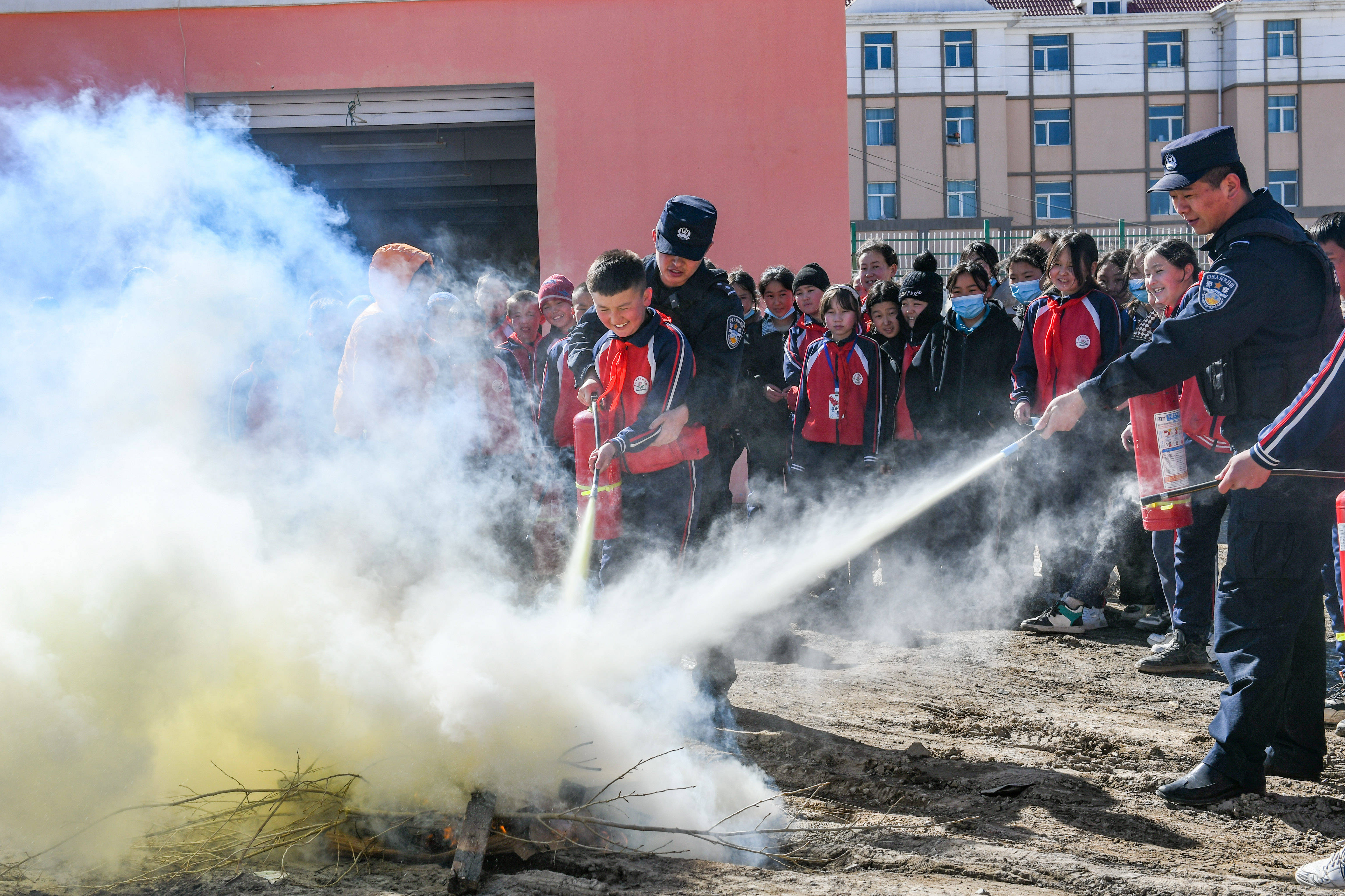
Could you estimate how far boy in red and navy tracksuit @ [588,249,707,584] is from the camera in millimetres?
4336

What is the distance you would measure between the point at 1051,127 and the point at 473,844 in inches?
1562

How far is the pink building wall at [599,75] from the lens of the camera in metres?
10.4

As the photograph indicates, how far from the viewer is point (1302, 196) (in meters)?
37.2

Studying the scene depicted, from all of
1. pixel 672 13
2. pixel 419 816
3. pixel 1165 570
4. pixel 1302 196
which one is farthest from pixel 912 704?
pixel 1302 196

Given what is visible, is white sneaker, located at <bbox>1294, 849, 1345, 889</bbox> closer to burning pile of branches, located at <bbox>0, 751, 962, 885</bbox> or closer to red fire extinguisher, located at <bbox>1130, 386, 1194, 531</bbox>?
burning pile of branches, located at <bbox>0, 751, 962, 885</bbox>

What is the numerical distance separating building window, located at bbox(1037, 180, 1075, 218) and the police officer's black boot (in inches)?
1462

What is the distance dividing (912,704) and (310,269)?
4987 mm

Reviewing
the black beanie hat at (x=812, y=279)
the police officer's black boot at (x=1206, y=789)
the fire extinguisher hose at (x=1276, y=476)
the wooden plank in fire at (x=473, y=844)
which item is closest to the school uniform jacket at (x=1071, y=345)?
the black beanie hat at (x=812, y=279)

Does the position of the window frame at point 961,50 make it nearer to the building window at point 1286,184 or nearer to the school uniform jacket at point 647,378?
the building window at point 1286,184

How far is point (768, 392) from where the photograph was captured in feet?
23.9

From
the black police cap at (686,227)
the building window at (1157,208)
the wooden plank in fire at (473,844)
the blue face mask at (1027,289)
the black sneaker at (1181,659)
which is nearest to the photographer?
the wooden plank in fire at (473,844)

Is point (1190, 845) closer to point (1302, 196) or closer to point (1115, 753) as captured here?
point (1115, 753)

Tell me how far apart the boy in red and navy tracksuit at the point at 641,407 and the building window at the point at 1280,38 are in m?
41.0

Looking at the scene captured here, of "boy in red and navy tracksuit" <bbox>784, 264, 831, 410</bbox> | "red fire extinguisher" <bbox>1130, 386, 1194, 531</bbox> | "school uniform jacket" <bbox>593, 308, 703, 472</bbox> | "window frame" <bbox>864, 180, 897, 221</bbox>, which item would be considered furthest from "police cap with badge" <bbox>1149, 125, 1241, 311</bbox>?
"window frame" <bbox>864, 180, 897, 221</bbox>
